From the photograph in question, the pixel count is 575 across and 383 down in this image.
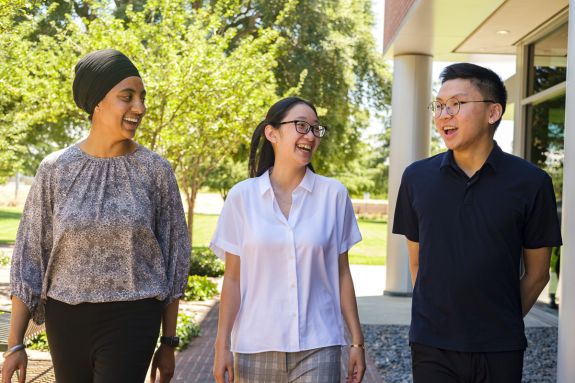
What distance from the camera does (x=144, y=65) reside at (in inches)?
502

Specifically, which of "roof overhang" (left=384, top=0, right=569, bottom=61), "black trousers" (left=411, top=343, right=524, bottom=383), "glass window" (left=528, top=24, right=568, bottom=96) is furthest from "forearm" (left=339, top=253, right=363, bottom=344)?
"glass window" (left=528, top=24, right=568, bottom=96)

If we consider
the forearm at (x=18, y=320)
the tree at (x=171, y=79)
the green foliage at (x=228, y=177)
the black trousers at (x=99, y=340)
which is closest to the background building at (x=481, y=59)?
the tree at (x=171, y=79)

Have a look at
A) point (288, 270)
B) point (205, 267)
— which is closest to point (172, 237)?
point (288, 270)

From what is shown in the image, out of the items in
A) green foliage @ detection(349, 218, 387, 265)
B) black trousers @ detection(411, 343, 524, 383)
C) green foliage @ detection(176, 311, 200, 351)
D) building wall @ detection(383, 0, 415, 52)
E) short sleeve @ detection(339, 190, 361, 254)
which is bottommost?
green foliage @ detection(349, 218, 387, 265)

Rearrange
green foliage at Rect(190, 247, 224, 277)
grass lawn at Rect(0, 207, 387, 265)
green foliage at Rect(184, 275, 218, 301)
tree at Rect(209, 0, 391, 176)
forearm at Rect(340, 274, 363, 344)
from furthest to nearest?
grass lawn at Rect(0, 207, 387, 265) → tree at Rect(209, 0, 391, 176) → green foliage at Rect(190, 247, 224, 277) → green foliage at Rect(184, 275, 218, 301) → forearm at Rect(340, 274, 363, 344)

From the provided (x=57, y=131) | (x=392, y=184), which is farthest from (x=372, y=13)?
(x=392, y=184)

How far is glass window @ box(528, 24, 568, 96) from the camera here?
36.2 feet

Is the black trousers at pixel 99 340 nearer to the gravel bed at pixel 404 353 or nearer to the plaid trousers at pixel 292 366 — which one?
the plaid trousers at pixel 292 366

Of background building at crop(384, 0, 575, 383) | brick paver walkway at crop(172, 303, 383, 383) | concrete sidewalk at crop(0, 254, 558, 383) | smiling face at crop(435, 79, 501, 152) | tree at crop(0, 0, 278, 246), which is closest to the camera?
smiling face at crop(435, 79, 501, 152)

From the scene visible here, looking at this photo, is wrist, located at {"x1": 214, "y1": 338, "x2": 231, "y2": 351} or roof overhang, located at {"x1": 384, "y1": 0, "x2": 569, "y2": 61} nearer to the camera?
wrist, located at {"x1": 214, "y1": 338, "x2": 231, "y2": 351}

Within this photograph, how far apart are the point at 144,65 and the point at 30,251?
387 inches

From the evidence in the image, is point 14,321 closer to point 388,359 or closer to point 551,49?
point 388,359

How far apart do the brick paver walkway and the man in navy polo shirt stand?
3.97 metres

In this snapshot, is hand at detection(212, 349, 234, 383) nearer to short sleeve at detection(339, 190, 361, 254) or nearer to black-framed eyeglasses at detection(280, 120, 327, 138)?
short sleeve at detection(339, 190, 361, 254)
